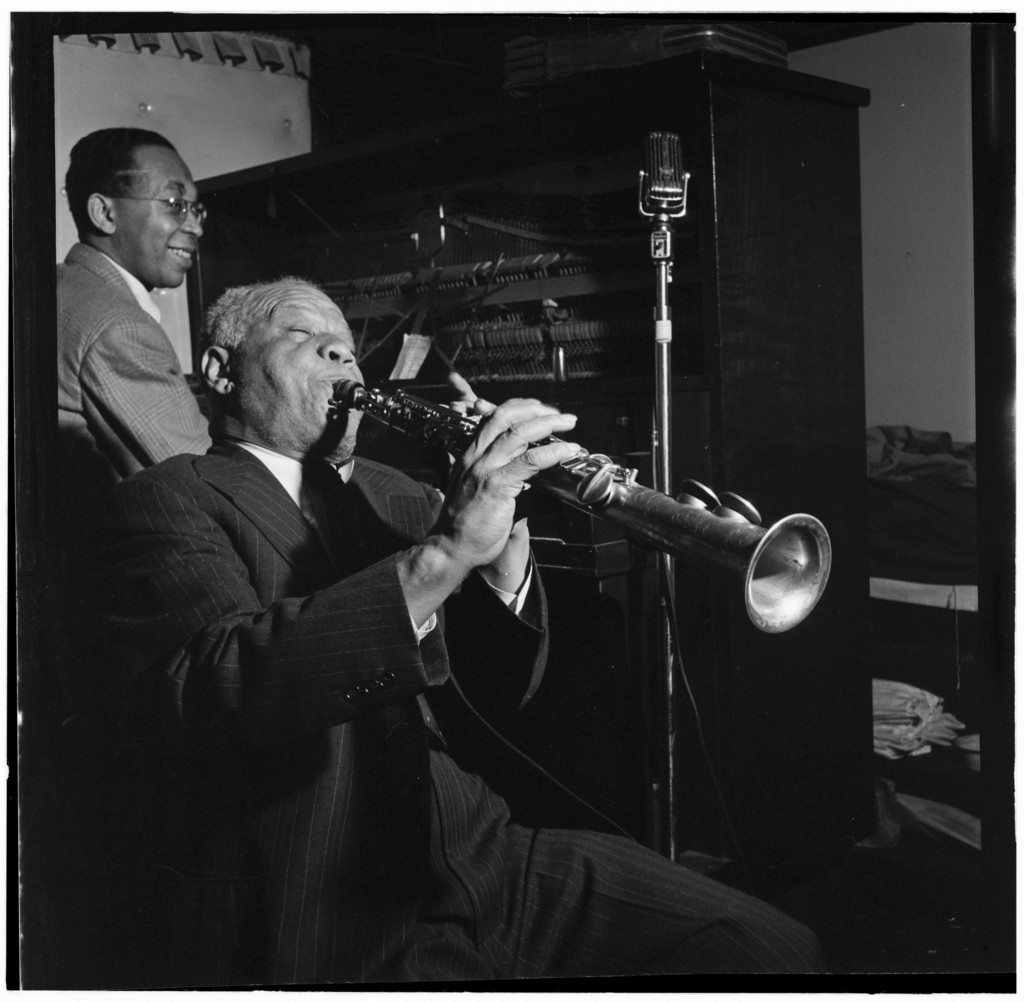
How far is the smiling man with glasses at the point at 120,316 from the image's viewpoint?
Result: 2041 mm

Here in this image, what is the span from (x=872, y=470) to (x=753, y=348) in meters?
0.41

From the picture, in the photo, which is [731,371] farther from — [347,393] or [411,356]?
[411,356]

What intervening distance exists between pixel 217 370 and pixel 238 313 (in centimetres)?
12

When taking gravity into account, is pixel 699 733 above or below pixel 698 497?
below

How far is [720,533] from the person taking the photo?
4.93 feet

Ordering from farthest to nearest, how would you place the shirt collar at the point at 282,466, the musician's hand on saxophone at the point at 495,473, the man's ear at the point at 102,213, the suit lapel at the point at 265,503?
the man's ear at the point at 102,213 → the shirt collar at the point at 282,466 → the suit lapel at the point at 265,503 → the musician's hand on saxophone at the point at 495,473

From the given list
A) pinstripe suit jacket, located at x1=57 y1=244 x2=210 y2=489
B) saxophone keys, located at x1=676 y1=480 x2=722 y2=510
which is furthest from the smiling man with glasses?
saxophone keys, located at x1=676 y1=480 x2=722 y2=510

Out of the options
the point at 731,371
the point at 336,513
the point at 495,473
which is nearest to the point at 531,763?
the point at 336,513

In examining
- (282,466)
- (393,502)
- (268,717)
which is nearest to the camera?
(268,717)

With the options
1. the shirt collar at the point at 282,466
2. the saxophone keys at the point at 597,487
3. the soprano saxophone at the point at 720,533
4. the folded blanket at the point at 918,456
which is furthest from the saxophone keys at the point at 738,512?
the shirt collar at the point at 282,466

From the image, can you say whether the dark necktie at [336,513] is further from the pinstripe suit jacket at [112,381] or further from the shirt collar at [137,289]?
the shirt collar at [137,289]

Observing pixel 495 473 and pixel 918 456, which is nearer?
pixel 495 473

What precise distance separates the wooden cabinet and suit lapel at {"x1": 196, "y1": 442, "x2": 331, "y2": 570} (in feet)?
1.41

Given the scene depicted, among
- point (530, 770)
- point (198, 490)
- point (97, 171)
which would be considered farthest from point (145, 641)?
point (97, 171)
